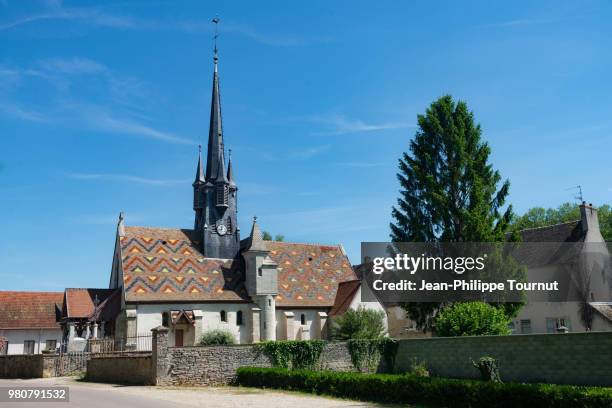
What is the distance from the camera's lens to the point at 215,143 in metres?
47.7

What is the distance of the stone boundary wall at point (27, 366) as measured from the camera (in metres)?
28.4

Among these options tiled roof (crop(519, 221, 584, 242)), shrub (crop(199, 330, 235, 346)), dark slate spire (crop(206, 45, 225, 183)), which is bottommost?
shrub (crop(199, 330, 235, 346))

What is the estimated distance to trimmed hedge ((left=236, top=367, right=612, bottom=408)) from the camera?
14.2m

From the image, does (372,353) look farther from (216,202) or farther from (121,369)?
(216,202)

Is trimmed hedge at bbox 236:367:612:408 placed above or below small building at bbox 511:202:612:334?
below

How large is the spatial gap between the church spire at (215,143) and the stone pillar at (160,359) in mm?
22856

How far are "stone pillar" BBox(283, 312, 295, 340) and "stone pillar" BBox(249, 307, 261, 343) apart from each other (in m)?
2.13

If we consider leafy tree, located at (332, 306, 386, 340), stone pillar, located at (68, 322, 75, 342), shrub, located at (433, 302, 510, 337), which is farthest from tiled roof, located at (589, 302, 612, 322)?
stone pillar, located at (68, 322, 75, 342)

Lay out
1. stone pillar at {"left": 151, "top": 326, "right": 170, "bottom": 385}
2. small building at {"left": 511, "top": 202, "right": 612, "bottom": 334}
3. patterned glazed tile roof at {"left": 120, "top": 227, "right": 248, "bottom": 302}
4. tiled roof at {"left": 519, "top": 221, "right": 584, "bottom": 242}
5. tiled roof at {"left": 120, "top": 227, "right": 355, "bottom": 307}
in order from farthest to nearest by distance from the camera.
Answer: tiled roof at {"left": 519, "top": 221, "right": 584, "bottom": 242} < tiled roof at {"left": 120, "top": 227, "right": 355, "bottom": 307} < patterned glazed tile roof at {"left": 120, "top": 227, "right": 248, "bottom": 302} < small building at {"left": 511, "top": 202, "right": 612, "bottom": 334} < stone pillar at {"left": 151, "top": 326, "right": 170, "bottom": 385}

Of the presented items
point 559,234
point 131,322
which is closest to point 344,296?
point 131,322

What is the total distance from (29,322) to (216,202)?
17408 mm

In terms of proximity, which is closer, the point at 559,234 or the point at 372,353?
the point at 372,353

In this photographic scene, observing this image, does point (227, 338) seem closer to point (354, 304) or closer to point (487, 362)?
point (354, 304)

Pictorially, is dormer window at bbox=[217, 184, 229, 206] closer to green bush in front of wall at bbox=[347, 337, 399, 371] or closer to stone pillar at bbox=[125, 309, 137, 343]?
stone pillar at bbox=[125, 309, 137, 343]
